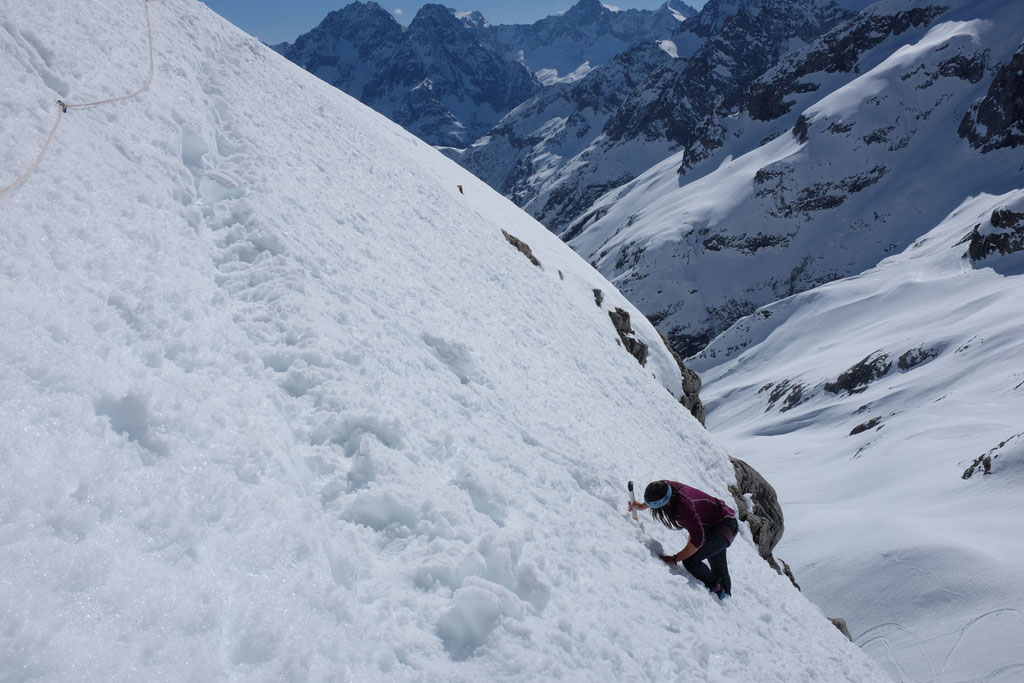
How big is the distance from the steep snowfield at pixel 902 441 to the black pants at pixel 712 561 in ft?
37.4

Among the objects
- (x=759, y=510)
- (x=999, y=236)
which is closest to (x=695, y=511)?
(x=759, y=510)

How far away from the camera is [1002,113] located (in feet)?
318

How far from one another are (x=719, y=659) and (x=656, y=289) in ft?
356

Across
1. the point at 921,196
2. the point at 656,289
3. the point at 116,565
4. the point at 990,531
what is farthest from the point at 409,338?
the point at 921,196

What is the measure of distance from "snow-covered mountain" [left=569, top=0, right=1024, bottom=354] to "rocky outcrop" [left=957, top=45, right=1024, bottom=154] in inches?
8.5

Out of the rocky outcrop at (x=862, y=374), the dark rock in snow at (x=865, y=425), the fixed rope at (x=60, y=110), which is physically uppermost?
the fixed rope at (x=60, y=110)

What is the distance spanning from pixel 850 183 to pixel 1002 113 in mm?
23699

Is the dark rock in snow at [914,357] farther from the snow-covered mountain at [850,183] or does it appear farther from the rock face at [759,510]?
the snow-covered mountain at [850,183]

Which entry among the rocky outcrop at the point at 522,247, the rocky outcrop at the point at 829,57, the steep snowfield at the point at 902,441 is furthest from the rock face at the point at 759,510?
the rocky outcrop at the point at 829,57

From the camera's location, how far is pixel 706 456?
1445 centimetres

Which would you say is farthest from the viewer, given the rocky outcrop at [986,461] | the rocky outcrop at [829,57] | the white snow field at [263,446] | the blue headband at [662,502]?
the rocky outcrop at [829,57]

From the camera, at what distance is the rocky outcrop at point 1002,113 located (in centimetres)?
9481

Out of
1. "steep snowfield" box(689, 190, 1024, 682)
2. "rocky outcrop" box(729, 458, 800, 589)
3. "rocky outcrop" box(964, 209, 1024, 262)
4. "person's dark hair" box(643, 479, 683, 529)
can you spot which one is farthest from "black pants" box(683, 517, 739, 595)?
"rocky outcrop" box(964, 209, 1024, 262)

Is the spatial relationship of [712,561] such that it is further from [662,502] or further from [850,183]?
[850,183]
